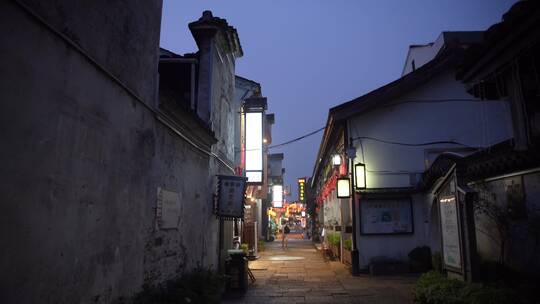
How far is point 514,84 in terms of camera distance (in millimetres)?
6883

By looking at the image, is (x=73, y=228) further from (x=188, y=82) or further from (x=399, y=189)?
(x=399, y=189)

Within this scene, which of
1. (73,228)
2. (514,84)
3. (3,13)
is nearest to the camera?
(3,13)

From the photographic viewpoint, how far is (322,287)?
1280 centimetres

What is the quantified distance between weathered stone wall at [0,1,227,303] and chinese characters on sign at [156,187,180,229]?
0.56 ft

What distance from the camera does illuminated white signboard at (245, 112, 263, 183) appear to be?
1764 centimetres

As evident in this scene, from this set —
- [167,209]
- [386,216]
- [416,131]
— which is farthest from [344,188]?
[167,209]

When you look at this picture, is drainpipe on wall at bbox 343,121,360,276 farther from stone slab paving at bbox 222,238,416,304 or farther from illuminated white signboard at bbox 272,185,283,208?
illuminated white signboard at bbox 272,185,283,208

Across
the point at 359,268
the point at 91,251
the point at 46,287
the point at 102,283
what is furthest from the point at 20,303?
the point at 359,268

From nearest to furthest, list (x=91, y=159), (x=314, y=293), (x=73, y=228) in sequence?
(x=73, y=228) < (x=91, y=159) < (x=314, y=293)

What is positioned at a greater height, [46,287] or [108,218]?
[108,218]

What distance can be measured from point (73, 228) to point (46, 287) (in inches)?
26.2

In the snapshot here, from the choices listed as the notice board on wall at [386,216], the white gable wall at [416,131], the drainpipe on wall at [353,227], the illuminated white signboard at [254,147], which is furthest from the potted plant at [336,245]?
the illuminated white signboard at [254,147]

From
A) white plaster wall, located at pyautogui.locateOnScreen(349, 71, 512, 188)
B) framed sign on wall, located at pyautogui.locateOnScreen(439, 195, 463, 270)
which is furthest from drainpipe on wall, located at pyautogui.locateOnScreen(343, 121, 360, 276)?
framed sign on wall, located at pyautogui.locateOnScreen(439, 195, 463, 270)

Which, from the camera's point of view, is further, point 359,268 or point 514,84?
point 359,268
